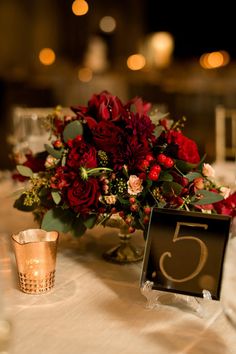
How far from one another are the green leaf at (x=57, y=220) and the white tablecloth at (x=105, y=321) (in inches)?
4.4

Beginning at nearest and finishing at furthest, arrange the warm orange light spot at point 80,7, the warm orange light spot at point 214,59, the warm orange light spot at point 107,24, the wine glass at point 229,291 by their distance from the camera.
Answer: the wine glass at point 229,291 < the warm orange light spot at point 80,7 < the warm orange light spot at point 107,24 < the warm orange light spot at point 214,59

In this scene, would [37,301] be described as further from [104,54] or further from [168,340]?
[104,54]

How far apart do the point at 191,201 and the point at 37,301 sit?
0.41 metres

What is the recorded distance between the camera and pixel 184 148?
116 centimetres

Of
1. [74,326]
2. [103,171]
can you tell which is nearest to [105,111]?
[103,171]

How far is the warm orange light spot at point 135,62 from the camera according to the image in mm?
6926

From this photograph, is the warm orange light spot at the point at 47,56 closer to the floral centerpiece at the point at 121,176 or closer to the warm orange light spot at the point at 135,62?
the warm orange light spot at the point at 135,62

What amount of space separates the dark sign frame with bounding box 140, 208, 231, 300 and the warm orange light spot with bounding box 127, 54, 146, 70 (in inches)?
241

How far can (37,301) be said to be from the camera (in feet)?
3.38

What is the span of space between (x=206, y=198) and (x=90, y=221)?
0.28 meters

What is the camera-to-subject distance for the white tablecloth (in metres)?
0.84

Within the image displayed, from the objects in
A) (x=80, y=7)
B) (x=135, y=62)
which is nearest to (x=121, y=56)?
(x=135, y=62)

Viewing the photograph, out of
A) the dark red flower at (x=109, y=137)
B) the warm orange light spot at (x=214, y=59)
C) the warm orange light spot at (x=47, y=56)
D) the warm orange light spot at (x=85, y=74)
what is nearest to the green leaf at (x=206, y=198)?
the dark red flower at (x=109, y=137)

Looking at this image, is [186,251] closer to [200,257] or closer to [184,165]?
[200,257]
